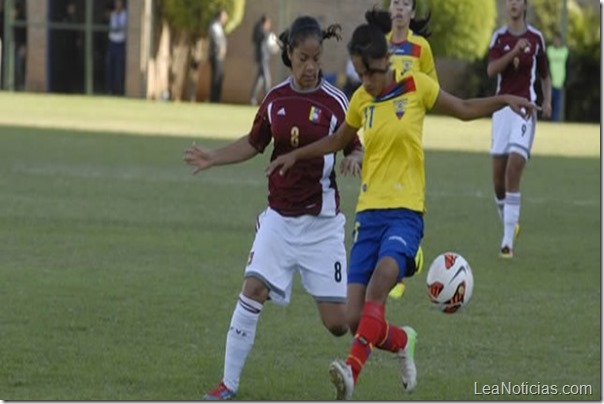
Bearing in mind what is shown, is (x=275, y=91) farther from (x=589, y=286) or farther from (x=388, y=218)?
(x=589, y=286)

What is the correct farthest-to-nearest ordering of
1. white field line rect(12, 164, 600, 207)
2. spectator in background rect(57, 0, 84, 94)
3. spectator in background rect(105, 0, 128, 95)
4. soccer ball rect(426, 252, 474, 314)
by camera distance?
1. spectator in background rect(57, 0, 84, 94)
2. spectator in background rect(105, 0, 128, 95)
3. white field line rect(12, 164, 600, 207)
4. soccer ball rect(426, 252, 474, 314)

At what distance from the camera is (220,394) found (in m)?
8.65

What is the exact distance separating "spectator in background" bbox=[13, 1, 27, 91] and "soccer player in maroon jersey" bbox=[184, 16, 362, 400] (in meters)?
39.3

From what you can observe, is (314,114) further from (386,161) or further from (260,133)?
(386,161)

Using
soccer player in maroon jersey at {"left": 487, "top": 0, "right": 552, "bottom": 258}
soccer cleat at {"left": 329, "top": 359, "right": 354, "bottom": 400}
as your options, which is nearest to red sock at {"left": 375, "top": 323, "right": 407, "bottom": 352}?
soccer cleat at {"left": 329, "top": 359, "right": 354, "bottom": 400}

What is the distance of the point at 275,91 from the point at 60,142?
730 inches

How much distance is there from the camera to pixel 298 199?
904 cm

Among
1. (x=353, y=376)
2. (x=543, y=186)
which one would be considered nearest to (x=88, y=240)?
(x=353, y=376)

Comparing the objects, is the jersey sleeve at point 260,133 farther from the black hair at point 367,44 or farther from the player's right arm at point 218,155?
the black hair at point 367,44

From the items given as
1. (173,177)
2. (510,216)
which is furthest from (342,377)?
(173,177)

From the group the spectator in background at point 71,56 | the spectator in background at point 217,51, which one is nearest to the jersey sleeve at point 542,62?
the spectator in background at point 217,51

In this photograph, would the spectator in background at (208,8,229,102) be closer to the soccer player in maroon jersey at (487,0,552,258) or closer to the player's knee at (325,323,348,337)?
the soccer player in maroon jersey at (487,0,552,258)

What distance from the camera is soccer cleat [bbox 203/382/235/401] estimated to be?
8.62m

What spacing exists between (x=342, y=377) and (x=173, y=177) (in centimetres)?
1426
